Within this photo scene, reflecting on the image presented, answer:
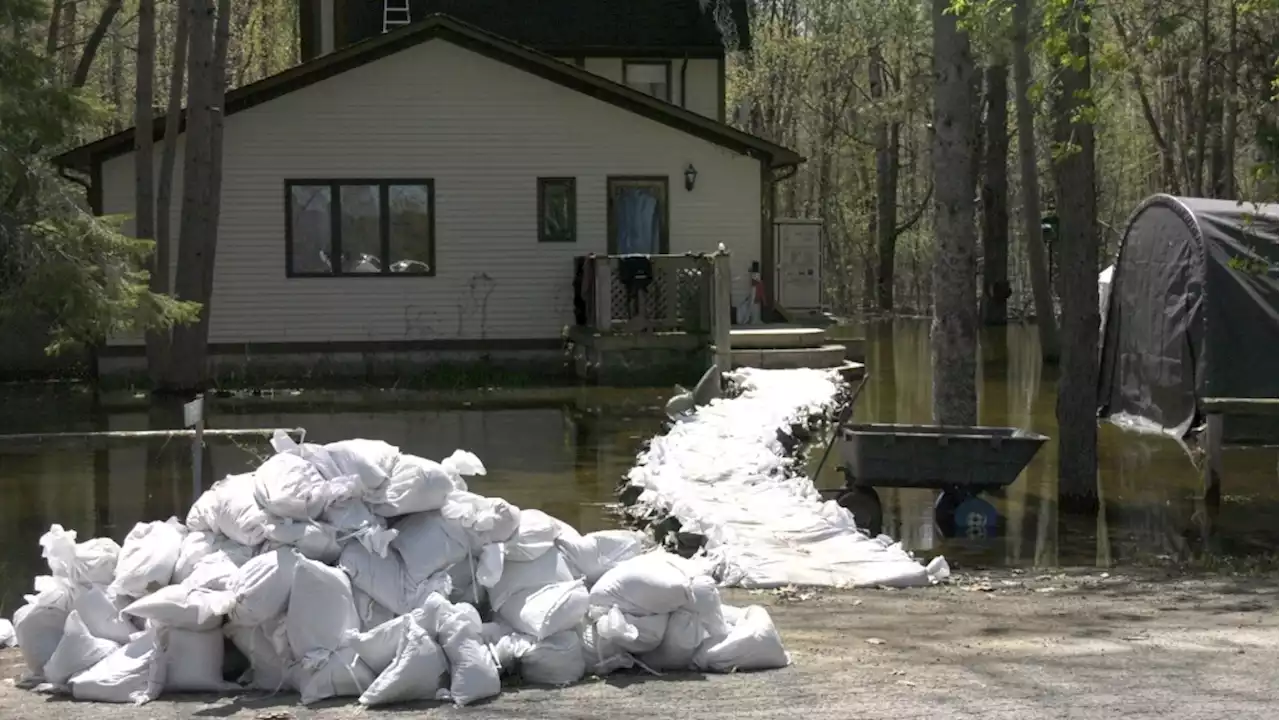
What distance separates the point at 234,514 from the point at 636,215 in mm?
17167

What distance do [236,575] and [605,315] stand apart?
15.3 meters

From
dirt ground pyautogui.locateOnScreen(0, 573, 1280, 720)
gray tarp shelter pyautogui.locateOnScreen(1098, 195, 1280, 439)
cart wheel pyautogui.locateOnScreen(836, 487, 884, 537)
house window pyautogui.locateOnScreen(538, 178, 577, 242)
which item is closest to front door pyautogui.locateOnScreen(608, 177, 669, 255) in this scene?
house window pyautogui.locateOnScreen(538, 178, 577, 242)

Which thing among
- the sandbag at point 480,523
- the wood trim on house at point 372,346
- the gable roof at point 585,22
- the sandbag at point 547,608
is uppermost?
the gable roof at point 585,22

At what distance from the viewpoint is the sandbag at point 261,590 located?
5867 mm

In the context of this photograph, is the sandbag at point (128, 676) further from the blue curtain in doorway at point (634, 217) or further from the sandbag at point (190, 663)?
the blue curtain in doorway at point (634, 217)

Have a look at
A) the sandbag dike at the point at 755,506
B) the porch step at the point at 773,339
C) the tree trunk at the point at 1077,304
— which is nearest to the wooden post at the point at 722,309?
the porch step at the point at 773,339

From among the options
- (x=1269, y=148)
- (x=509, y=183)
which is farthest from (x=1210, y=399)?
(x=509, y=183)

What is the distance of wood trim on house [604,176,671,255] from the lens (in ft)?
75.6

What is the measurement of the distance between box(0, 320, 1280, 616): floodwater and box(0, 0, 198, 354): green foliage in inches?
48.7

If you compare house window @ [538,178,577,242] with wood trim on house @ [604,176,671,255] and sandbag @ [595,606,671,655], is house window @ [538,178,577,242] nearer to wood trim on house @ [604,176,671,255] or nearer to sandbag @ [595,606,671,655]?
wood trim on house @ [604,176,671,255]

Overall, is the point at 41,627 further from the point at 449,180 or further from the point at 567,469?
the point at 449,180

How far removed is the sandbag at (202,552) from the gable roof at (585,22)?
71.4 ft

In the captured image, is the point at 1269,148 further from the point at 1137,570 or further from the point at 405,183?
the point at 405,183

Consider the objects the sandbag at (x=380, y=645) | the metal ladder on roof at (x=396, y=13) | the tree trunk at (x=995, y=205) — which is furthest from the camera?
the tree trunk at (x=995, y=205)
